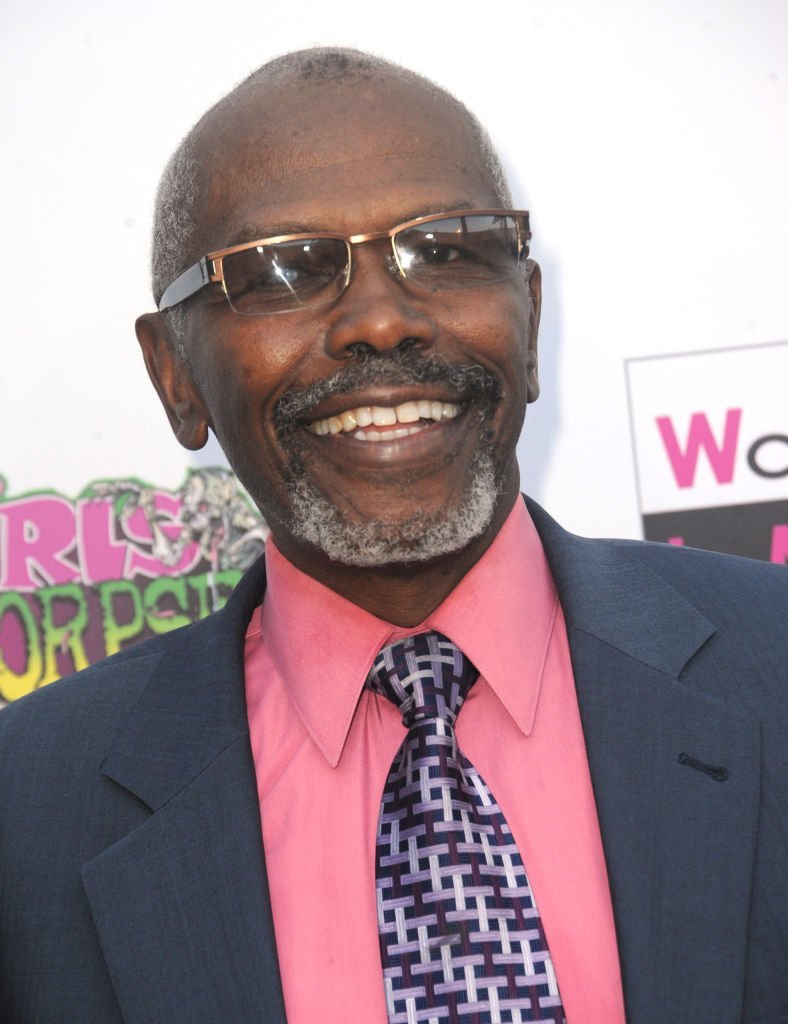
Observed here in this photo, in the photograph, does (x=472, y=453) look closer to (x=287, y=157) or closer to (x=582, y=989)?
(x=287, y=157)

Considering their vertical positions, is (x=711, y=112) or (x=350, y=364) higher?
(x=711, y=112)

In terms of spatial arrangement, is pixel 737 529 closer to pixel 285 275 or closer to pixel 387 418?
pixel 387 418

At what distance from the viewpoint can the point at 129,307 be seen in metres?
2.75

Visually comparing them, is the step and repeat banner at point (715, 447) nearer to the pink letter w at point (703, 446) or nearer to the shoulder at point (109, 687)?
the pink letter w at point (703, 446)

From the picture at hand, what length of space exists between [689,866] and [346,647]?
1.99 ft

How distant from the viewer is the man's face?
5.76 feet

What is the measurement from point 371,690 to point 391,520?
0.89 ft

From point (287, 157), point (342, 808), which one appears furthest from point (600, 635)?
point (287, 157)

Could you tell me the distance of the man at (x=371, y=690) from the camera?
156cm

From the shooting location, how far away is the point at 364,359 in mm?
1734

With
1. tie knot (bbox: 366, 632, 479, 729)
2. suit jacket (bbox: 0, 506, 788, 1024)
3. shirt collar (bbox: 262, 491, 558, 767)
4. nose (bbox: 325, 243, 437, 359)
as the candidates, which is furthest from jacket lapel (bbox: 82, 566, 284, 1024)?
nose (bbox: 325, 243, 437, 359)

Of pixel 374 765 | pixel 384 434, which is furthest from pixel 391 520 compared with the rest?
pixel 374 765

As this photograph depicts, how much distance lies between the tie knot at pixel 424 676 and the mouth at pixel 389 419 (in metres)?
0.32

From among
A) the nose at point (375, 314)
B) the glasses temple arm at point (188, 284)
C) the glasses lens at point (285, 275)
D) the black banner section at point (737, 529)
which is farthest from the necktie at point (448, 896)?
the black banner section at point (737, 529)
